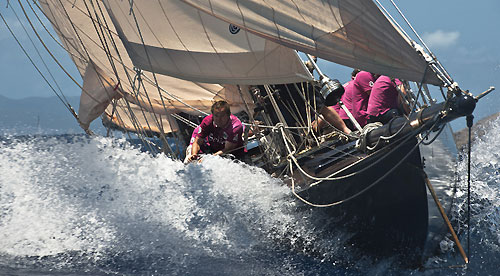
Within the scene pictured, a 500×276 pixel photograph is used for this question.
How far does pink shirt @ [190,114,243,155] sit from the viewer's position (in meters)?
7.21

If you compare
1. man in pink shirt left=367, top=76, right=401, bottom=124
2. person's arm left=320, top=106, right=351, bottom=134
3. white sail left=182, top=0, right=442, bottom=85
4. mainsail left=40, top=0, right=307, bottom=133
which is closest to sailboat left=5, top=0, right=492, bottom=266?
white sail left=182, top=0, right=442, bottom=85

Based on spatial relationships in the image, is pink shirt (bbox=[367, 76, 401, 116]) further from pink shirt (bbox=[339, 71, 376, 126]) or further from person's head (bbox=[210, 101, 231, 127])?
person's head (bbox=[210, 101, 231, 127])

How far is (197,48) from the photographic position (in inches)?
275

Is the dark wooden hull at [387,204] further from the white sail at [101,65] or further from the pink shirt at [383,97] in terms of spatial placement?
the white sail at [101,65]

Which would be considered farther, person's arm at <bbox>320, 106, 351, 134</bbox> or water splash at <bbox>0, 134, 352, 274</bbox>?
person's arm at <bbox>320, 106, 351, 134</bbox>

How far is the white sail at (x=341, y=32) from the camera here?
4750 mm

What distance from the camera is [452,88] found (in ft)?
15.1

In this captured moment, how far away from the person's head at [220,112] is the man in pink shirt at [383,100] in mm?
1540

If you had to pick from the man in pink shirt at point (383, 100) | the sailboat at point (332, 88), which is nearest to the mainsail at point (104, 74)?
the sailboat at point (332, 88)

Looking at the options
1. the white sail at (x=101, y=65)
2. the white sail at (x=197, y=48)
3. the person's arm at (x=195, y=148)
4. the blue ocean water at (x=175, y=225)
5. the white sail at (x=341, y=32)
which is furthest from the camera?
the white sail at (x=101, y=65)

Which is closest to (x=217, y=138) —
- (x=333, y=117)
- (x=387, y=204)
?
(x=333, y=117)

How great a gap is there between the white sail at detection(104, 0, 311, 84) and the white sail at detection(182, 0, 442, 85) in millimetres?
1237

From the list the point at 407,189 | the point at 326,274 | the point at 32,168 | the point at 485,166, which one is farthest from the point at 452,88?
the point at 485,166

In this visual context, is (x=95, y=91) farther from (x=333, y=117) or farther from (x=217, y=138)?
(x=333, y=117)
